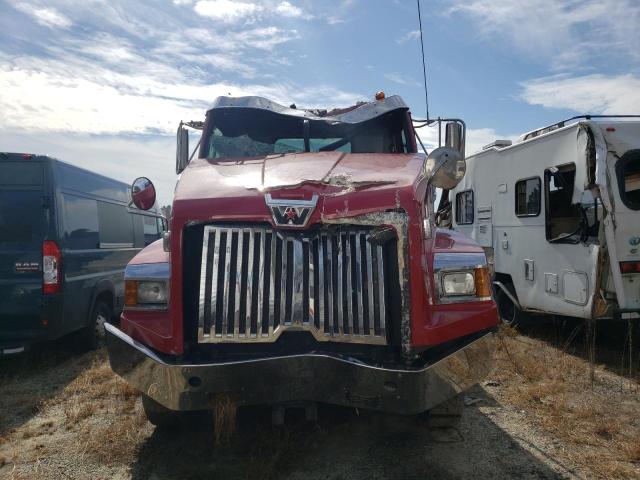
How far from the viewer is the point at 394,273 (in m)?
3.10

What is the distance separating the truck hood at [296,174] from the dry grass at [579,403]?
2.37 m

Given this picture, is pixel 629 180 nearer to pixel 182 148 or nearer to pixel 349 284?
pixel 349 284

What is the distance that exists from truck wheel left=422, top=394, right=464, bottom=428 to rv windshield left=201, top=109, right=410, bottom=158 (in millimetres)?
2515

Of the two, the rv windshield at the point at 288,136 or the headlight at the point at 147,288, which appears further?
the rv windshield at the point at 288,136

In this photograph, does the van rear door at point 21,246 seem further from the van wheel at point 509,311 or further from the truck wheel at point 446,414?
the van wheel at point 509,311

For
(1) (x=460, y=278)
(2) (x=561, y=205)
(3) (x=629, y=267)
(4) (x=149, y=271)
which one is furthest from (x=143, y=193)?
(2) (x=561, y=205)

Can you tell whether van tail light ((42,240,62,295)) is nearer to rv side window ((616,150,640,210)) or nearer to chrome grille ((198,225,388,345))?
chrome grille ((198,225,388,345))

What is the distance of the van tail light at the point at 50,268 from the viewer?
18.7 feet

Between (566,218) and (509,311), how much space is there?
5.98ft

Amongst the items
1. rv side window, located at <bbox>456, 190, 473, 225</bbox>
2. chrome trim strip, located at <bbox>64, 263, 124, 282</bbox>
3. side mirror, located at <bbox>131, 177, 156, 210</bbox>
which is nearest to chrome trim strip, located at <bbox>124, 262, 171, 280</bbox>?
side mirror, located at <bbox>131, 177, 156, 210</bbox>

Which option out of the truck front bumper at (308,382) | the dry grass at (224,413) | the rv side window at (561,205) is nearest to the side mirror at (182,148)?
the truck front bumper at (308,382)

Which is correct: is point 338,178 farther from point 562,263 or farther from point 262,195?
point 562,263

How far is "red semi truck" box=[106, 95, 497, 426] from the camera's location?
289 cm

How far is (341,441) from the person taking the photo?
3766 mm
